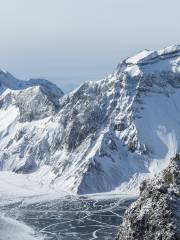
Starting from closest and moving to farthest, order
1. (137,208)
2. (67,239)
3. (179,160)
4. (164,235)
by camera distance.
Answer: (164,235) < (137,208) < (179,160) < (67,239)

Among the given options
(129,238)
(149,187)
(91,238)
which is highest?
(149,187)

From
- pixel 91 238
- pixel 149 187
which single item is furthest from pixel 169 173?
pixel 91 238

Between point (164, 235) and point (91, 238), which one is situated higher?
point (164, 235)

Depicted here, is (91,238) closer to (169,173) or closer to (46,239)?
(46,239)

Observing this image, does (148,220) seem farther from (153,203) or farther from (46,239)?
(46,239)

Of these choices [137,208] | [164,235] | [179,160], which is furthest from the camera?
[179,160]

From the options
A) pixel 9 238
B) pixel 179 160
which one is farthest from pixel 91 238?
Answer: pixel 179 160

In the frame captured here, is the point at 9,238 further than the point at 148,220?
Yes
